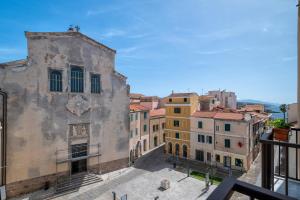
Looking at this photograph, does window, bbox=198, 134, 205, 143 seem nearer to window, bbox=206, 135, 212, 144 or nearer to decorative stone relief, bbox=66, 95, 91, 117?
window, bbox=206, 135, 212, 144

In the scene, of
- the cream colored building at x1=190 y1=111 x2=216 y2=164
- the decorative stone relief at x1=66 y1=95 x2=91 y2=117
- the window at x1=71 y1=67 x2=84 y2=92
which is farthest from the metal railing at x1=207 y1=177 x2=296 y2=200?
the cream colored building at x1=190 y1=111 x2=216 y2=164

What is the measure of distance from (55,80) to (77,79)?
79.3 inches

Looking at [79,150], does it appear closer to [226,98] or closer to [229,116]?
[229,116]

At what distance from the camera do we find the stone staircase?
54.8 ft

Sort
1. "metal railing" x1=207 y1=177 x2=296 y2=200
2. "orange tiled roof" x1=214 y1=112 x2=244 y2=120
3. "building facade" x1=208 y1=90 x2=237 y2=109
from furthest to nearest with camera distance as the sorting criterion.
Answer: "building facade" x1=208 y1=90 x2=237 y2=109
"orange tiled roof" x1=214 y1=112 x2=244 y2=120
"metal railing" x1=207 y1=177 x2=296 y2=200

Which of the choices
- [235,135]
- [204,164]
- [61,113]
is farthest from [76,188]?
[235,135]

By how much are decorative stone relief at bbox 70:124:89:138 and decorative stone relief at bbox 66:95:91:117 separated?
1.17m

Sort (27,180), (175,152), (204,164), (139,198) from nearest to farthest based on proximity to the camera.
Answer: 1. (27,180)
2. (139,198)
3. (204,164)
4. (175,152)

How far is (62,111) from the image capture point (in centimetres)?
1742

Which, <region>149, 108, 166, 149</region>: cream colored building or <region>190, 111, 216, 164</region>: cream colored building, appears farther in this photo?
<region>149, 108, 166, 149</region>: cream colored building

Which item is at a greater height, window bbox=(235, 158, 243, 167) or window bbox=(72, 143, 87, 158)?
window bbox=(72, 143, 87, 158)

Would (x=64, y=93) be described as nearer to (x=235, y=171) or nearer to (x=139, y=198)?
(x=139, y=198)

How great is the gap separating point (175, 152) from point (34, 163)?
73.5ft

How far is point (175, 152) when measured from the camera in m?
32.5
